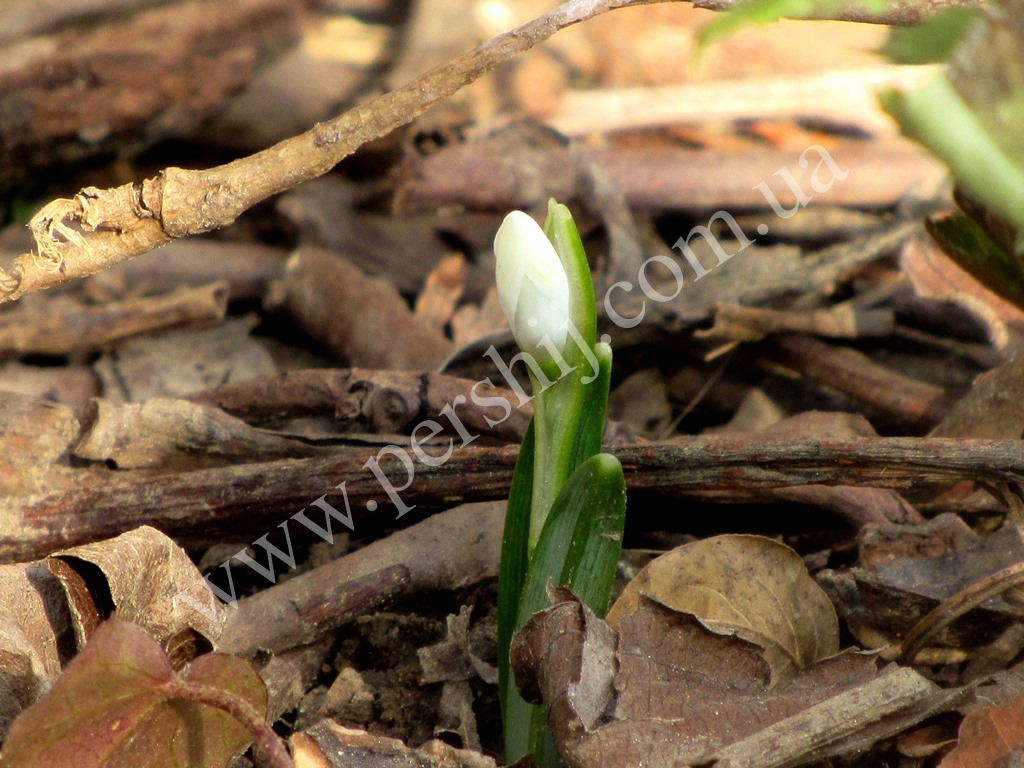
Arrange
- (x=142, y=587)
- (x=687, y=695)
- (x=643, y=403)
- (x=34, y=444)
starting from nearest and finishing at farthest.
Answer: (x=687, y=695) → (x=142, y=587) → (x=34, y=444) → (x=643, y=403)

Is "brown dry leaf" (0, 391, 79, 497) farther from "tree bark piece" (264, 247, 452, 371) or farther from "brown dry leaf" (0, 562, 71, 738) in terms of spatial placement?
"tree bark piece" (264, 247, 452, 371)

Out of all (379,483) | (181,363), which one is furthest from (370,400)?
A: (181,363)

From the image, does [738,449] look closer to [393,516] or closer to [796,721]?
[796,721]

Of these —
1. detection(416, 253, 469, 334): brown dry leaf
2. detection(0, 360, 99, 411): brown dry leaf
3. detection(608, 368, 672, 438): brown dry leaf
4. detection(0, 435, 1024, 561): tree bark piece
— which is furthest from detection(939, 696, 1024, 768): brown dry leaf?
detection(0, 360, 99, 411): brown dry leaf

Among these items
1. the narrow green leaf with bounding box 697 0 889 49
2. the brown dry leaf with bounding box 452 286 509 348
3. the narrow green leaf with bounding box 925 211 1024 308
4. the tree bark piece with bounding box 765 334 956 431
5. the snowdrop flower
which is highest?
the narrow green leaf with bounding box 697 0 889 49

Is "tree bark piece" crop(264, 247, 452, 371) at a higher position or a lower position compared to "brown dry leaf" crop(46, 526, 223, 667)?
lower

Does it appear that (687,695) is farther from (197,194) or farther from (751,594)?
(197,194)

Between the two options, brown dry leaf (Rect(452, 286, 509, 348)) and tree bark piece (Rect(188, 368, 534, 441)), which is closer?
tree bark piece (Rect(188, 368, 534, 441))

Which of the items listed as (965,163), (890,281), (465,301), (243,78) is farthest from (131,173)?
(965,163)
